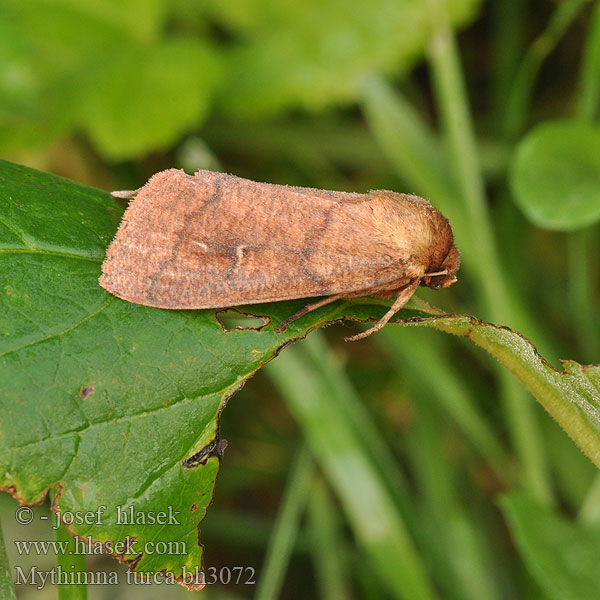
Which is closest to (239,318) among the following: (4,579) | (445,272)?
(445,272)

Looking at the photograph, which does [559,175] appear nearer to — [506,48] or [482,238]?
[482,238]

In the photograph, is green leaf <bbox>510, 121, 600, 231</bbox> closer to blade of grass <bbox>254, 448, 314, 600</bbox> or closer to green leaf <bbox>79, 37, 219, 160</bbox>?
blade of grass <bbox>254, 448, 314, 600</bbox>

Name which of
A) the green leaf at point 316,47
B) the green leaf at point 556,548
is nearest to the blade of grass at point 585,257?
the green leaf at point 316,47

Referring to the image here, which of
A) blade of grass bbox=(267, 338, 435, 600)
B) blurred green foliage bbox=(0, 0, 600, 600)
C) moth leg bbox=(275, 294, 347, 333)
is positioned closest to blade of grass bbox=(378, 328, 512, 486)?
blurred green foliage bbox=(0, 0, 600, 600)

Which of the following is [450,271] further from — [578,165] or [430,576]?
[430,576]

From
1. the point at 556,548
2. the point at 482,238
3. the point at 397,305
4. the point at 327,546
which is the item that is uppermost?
the point at 482,238

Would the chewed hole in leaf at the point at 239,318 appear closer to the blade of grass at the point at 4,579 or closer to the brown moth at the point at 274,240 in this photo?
the brown moth at the point at 274,240
